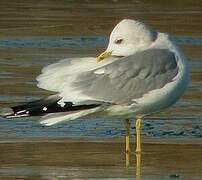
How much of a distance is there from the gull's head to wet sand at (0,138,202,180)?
768 mm

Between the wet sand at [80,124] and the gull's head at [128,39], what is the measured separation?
0.77m

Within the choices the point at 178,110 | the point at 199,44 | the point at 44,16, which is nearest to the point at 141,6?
the point at 44,16

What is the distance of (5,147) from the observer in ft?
29.8

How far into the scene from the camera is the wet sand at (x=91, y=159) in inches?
316

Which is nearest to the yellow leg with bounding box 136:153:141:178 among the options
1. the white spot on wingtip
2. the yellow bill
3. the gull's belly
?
the gull's belly

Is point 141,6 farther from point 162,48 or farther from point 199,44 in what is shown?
point 162,48

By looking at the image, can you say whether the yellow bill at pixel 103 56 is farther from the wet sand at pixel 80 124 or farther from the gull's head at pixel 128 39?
the wet sand at pixel 80 124

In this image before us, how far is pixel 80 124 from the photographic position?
1023 centimetres

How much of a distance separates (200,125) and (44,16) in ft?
32.7

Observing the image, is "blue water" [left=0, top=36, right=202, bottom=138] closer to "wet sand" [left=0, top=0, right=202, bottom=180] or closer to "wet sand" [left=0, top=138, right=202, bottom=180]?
"wet sand" [left=0, top=0, right=202, bottom=180]

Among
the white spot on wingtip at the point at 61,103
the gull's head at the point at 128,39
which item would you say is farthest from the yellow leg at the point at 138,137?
the white spot on wingtip at the point at 61,103

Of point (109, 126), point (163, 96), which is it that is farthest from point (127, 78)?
point (109, 126)

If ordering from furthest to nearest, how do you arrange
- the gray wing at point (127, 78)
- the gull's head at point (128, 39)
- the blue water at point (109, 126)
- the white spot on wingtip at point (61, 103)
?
the blue water at point (109, 126) → the gull's head at point (128, 39) → the gray wing at point (127, 78) → the white spot on wingtip at point (61, 103)

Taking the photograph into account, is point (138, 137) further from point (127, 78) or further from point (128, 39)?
point (128, 39)
